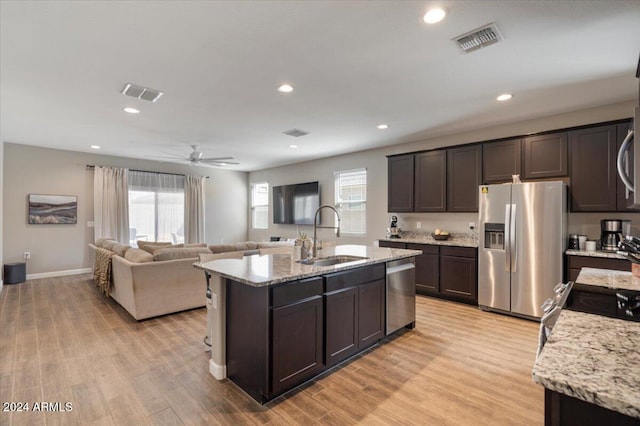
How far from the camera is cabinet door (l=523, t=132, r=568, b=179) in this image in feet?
13.3

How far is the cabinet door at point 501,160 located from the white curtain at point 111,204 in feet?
25.2

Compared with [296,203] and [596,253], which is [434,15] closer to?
[596,253]

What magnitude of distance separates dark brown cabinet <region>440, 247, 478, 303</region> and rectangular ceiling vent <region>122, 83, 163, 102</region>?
4.52 m

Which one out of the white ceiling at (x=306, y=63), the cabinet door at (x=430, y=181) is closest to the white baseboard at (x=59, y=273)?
the white ceiling at (x=306, y=63)

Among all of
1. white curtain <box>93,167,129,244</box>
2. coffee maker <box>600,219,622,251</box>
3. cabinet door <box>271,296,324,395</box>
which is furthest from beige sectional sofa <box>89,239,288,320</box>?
coffee maker <box>600,219,622,251</box>

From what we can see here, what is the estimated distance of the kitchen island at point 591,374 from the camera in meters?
0.69

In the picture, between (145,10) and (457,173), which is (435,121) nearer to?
(457,173)

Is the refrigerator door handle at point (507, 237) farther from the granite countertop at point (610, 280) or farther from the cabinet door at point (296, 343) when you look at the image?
the cabinet door at point (296, 343)

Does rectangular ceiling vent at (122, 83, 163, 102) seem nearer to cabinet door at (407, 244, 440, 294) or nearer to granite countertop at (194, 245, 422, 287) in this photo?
granite countertop at (194, 245, 422, 287)

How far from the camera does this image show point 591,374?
78 centimetres

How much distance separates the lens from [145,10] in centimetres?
209

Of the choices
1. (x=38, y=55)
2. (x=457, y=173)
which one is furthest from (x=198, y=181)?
(x=457, y=173)

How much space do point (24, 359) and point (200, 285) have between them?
6.20 feet

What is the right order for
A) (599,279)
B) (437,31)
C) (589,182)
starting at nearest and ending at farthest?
1. (599,279)
2. (437,31)
3. (589,182)
